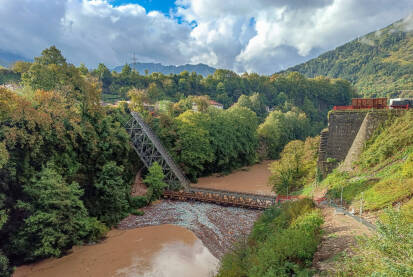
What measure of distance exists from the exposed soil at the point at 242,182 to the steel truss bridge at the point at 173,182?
15.3ft

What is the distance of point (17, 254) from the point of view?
533 inches

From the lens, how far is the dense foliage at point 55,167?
1352 cm

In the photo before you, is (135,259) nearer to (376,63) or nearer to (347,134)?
(347,134)

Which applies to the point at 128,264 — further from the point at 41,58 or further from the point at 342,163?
the point at 41,58

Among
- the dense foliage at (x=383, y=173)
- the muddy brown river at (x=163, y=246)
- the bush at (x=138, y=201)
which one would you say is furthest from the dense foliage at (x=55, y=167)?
the dense foliage at (x=383, y=173)

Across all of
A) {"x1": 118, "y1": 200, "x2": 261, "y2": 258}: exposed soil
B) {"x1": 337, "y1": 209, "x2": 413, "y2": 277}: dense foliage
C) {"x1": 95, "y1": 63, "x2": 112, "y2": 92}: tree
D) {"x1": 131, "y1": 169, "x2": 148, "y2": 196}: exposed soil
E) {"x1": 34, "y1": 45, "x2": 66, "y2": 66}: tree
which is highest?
{"x1": 95, "y1": 63, "x2": 112, "y2": 92}: tree

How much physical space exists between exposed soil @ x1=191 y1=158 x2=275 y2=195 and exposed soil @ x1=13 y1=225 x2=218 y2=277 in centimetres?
1269

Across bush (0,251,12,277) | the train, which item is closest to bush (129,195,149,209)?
bush (0,251,12,277)

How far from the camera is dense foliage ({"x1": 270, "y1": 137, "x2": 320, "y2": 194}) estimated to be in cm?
2264

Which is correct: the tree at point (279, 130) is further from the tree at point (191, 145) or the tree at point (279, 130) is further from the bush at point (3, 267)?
the bush at point (3, 267)

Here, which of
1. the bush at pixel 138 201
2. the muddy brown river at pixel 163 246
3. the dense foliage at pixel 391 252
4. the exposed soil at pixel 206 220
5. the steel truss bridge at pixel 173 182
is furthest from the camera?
the steel truss bridge at pixel 173 182

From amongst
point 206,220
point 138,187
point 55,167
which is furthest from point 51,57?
point 206,220

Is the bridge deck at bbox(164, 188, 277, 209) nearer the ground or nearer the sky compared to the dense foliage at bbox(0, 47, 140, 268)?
nearer the ground

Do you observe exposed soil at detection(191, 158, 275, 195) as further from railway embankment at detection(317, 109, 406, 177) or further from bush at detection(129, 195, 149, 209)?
bush at detection(129, 195, 149, 209)
